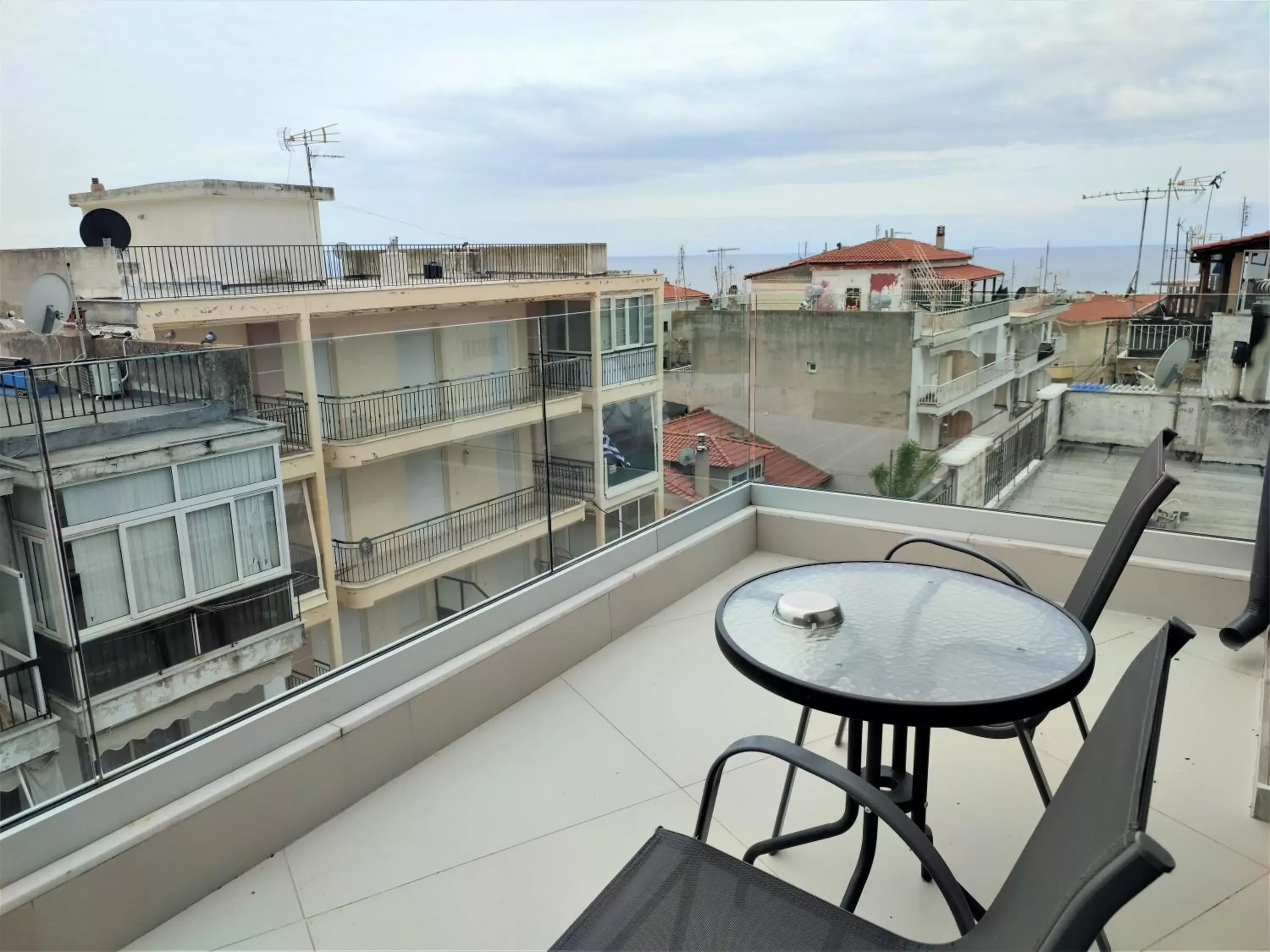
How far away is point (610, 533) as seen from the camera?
3.23m

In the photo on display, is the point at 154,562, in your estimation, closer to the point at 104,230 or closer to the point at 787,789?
the point at 787,789

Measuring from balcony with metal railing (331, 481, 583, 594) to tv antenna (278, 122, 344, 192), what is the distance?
16691 millimetres

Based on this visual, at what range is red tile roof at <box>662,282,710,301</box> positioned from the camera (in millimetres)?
3664

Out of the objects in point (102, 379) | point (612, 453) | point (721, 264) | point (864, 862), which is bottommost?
point (864, 862)

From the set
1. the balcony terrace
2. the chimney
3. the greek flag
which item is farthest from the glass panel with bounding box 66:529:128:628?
the chimney

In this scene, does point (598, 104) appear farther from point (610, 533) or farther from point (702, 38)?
point (610, 533)

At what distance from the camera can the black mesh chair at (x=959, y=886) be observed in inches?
28.5

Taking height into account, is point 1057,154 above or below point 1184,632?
above

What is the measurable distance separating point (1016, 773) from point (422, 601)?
1.81 meters

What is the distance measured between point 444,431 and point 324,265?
11.5 m

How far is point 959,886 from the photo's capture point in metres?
1.17

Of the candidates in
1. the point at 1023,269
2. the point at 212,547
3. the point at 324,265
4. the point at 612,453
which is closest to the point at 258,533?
the point at 212,547

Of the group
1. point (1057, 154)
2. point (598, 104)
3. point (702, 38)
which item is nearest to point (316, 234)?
point (598, 104)

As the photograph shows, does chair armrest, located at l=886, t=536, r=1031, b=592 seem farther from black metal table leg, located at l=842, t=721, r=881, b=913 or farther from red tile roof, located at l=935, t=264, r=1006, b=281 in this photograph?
red tile roof, located at l=935, t=264, r=1006, b=281
